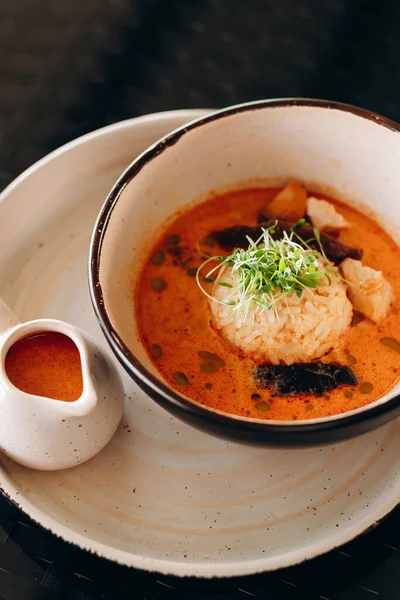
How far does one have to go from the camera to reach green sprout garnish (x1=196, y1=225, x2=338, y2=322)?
1923 millimetres

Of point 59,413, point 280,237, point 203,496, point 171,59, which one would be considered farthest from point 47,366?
point 171,59

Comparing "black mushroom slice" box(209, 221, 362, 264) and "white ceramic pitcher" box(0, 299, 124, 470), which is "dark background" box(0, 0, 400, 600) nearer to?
"black mushroom slice" box(209, 221, 362, 264)

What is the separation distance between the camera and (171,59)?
2.81 metres

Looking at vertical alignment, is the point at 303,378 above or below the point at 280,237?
below

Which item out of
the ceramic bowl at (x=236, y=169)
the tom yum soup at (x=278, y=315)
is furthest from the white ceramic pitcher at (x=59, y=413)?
the tom yum soup at (x=278, y=315)

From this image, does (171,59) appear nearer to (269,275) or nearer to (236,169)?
(236,169)

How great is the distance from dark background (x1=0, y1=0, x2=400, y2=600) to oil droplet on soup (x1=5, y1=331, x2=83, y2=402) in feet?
3.09

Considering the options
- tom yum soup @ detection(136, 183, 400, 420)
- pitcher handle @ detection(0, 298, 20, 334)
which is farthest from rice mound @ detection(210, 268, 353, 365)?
pitcher handle @ detection(0, 298, 20, 334)

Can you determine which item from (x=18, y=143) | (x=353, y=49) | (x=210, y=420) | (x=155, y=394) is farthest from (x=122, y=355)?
(x=353, y=49)

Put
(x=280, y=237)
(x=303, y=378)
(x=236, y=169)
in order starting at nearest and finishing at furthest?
(x=303, y=378) < (x=280, y=237) < (x=236, y=169)

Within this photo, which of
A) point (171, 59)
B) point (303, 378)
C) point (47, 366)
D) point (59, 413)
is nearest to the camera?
point (59, 413)

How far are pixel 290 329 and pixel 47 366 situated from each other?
0.66m

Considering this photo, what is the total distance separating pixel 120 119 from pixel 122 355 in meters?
1.31

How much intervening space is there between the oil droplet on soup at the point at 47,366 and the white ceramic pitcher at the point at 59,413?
3 cm
